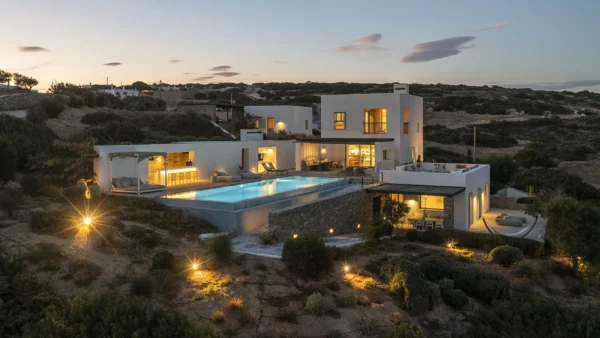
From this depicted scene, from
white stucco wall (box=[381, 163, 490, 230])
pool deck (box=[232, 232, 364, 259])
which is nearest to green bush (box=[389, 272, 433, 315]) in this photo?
pool deck (box=[232, 232, 364, 259])

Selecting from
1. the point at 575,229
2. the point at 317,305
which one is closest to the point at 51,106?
the point at 317,305

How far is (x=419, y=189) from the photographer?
18.6 m

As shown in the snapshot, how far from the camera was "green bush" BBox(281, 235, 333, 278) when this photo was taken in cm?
1138

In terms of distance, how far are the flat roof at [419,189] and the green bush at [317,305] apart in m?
8.89

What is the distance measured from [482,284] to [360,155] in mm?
15317

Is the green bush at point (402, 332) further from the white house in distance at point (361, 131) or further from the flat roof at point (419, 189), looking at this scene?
the white house in distance at point (361, 131)

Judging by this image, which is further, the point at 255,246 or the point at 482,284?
the point at 255,246

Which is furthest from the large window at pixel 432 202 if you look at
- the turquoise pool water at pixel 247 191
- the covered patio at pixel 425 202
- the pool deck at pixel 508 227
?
the turquoise pool water at pixel 247 191

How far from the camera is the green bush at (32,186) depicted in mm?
14953

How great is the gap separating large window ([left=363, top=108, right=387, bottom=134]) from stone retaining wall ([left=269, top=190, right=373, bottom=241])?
25.3ft

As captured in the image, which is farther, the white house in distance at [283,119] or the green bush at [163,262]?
the white house in distance at [283,119]

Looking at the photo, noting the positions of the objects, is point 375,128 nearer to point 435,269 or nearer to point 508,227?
point 508,227

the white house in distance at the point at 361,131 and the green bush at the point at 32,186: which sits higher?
the white house in distance at the point at 361,131

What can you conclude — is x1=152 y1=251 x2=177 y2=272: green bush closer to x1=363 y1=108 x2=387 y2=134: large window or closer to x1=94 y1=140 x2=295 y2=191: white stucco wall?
x1=94 y1=140 x2=295 y2=191: white stucco wall
